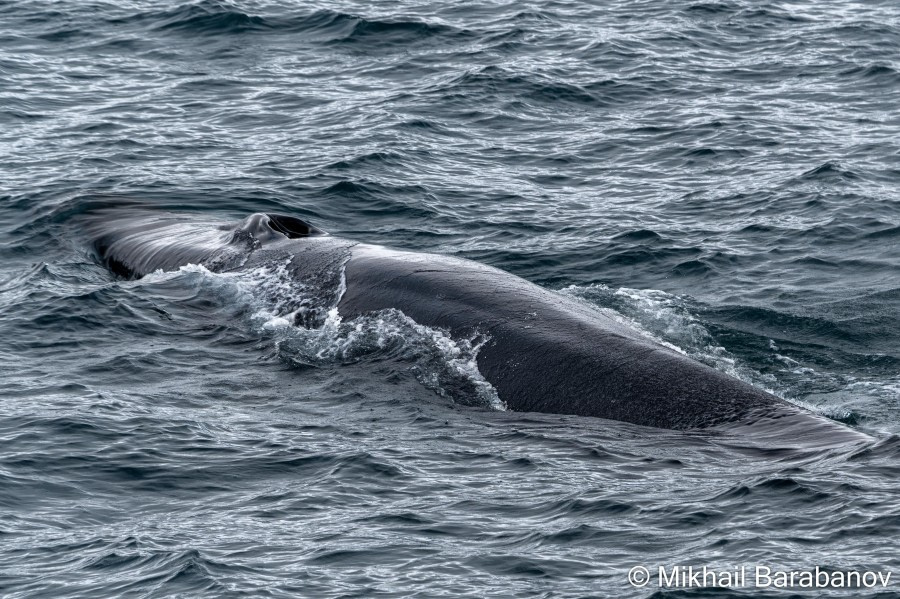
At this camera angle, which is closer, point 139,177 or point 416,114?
point 139,177

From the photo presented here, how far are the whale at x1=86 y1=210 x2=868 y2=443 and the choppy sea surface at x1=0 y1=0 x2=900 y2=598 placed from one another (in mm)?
374

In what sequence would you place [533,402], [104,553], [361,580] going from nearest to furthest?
[361,580] → [104,553] → [533,402]

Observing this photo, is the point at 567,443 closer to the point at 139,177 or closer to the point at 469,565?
the point at 469,565

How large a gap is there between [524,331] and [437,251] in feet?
25.2

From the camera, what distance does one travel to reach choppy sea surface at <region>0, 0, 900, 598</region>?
12.0 meters

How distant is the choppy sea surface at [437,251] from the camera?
12047mm

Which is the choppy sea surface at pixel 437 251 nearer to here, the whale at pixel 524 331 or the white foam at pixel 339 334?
the white foam at pixel 339 334

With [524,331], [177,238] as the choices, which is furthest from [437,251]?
[524,331]

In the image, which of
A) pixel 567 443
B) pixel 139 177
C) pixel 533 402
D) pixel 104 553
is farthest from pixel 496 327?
pixel 139 177

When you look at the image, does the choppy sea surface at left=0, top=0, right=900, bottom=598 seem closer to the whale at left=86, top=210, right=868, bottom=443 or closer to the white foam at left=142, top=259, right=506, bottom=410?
the white foam at left=142, top=259, right=506, bottom=410

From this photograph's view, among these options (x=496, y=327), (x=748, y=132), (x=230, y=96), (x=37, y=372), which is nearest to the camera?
(x=496, y=327)

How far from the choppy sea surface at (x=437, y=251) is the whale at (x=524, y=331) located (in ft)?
1.23

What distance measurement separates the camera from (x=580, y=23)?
39.2 meters

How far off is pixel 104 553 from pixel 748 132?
68.2ft
